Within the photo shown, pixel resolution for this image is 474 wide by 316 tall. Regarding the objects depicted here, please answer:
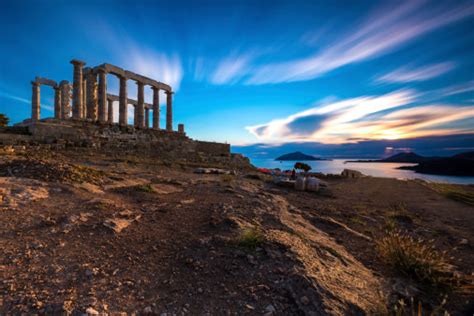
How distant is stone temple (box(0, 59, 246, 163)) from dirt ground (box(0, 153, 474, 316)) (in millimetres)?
12641

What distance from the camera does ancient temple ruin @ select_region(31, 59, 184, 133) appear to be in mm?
22234

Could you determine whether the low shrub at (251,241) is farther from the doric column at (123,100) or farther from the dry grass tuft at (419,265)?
the doric column at (123,100)

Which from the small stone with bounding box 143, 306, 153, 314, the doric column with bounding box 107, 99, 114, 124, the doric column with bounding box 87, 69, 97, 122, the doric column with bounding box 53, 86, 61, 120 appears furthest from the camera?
the doric column with bounding box 107, 99, 114, 124

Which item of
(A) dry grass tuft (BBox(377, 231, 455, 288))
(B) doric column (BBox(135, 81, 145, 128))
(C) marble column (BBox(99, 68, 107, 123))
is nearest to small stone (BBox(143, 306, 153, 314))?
(A) dry grass tuft (BBox(377, 231, 455, 288))

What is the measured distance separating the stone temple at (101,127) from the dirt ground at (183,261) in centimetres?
1264

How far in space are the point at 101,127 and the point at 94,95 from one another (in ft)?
23.1

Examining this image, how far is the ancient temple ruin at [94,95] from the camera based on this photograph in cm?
2223

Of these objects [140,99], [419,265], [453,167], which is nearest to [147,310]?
[419,265]

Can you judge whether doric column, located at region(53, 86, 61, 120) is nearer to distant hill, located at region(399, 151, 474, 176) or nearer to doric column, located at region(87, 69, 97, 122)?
doric column, located at region(87, 69, 97, 122)

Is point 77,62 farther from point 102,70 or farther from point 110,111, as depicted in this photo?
point 110,111

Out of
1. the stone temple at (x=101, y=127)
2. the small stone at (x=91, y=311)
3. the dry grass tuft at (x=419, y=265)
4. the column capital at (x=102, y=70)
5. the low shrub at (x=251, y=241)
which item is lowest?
the dry grass tuft at (x=419, y=265)

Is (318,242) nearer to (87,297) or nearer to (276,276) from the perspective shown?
(276,276)

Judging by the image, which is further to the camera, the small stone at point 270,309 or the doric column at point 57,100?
the doric column at point 57,100

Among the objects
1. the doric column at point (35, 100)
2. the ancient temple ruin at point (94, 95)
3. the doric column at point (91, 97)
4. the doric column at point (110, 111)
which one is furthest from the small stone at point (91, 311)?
the doric column at point (110, 111)
